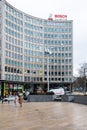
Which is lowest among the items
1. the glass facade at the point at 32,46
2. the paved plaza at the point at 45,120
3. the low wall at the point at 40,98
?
the paved plaza at the point at 45,120

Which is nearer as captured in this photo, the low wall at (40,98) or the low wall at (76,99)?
the low wall at (76,99)

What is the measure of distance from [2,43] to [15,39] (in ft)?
41.9

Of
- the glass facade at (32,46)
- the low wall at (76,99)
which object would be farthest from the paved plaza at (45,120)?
the glass facade at (32,46)

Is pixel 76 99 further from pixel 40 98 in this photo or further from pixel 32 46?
pixel 32 46

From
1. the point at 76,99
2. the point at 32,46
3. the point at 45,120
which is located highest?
the point at 32,46

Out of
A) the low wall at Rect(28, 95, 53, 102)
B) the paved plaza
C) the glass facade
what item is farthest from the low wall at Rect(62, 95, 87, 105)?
the glass facade

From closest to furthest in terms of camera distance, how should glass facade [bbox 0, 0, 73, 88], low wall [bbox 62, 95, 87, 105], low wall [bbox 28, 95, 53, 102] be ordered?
low wall [bbox 62, 95, 87, 105] → low wall [bbox 28, 95, 53, 102] → glass facade [bbox 0, 0, 73, 88]

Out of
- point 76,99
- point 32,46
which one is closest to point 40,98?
point 76,99

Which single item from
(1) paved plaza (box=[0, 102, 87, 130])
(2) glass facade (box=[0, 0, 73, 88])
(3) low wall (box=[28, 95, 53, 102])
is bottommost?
(1) paved plaza (box=[0, 102, 87, 130])

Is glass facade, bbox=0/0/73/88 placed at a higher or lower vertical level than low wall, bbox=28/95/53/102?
higher

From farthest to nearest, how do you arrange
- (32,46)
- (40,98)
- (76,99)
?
(32,46)
(40,98)
(76,99)

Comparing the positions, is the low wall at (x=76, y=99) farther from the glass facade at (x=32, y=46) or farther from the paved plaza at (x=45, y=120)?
the glass facade at (x=32, y=46)

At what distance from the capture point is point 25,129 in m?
17.4

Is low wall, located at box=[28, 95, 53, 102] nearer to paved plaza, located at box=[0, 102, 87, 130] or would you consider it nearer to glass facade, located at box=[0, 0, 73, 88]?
paved plaza, located at box=[0, 102, 87, 130]
